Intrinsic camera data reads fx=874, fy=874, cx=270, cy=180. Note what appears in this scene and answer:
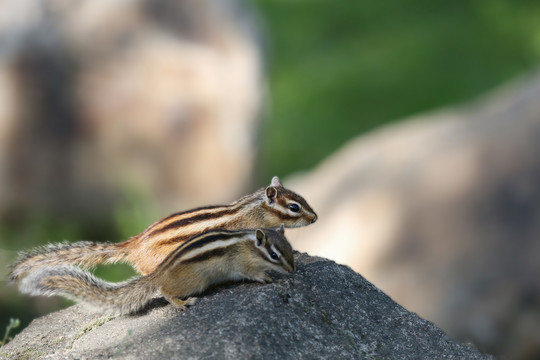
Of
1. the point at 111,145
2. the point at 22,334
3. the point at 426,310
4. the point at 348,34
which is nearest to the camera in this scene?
the point at 22,334

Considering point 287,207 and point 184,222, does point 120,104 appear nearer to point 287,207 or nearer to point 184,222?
point 287,207

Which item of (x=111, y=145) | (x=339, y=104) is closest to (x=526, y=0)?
(x=339, y=104)

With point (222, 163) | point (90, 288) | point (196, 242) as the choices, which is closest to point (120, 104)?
point (222, 163)

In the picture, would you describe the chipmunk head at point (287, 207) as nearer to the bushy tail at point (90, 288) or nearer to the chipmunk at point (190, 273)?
the chipmunk at point (190, 273)

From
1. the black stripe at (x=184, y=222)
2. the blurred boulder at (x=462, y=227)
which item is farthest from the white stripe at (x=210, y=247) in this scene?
the blurred boulder at (x=462, y=227)

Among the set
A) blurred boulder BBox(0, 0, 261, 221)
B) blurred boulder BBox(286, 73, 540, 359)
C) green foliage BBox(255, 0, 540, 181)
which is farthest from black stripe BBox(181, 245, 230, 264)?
green foliage BBox(255, 0, 540, 181)

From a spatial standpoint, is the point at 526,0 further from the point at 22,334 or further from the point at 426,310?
the point at 22,334
